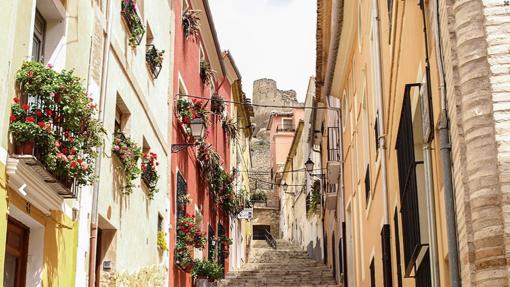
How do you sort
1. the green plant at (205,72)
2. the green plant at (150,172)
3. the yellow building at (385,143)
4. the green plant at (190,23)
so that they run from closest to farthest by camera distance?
the yellow building at (385,143), the green plant at (150,172), the green plant at (190,23), the green plant at (205,72)

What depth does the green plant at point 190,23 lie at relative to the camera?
784 inches

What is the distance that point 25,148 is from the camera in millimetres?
8297

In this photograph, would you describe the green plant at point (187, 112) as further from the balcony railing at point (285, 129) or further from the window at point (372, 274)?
the balcony railing at point (285, 129)

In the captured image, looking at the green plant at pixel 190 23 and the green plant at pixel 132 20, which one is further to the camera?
the green plant at pixel 190 23

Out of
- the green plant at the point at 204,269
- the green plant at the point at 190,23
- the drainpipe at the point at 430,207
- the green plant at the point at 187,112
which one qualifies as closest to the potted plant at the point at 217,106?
the green plant at the point at 190,23

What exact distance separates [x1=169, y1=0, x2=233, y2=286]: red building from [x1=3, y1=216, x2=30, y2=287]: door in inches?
319

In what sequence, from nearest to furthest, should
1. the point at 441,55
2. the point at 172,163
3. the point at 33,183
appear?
1. the point at 441,55
2. the point at 33,183
3. the point at 172,163

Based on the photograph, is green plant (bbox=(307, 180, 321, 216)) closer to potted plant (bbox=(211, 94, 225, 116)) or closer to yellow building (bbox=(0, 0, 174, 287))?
potted plant (bbox=(211, 94, 225, 116))

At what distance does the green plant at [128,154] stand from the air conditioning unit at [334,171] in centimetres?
1021

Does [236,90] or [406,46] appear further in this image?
[236,90]

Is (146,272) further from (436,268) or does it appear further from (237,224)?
(237,224)

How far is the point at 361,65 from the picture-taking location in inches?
648

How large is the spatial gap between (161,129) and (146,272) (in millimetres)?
3233

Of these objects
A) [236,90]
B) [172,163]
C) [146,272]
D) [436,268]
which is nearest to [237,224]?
[236,90]
